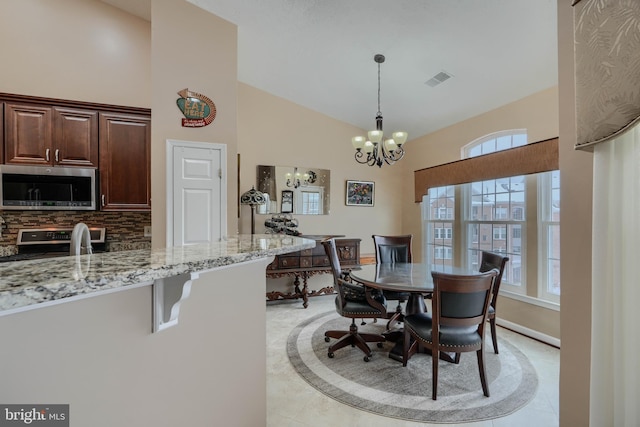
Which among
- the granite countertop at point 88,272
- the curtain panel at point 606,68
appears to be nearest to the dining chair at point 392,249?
the curtain panel at point 606,68

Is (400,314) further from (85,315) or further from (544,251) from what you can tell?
(85,315)

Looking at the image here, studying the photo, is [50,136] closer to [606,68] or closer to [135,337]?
[135,337]

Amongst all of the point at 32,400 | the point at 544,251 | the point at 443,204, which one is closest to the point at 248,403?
the point at 32,400

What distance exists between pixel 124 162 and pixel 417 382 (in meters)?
3.68

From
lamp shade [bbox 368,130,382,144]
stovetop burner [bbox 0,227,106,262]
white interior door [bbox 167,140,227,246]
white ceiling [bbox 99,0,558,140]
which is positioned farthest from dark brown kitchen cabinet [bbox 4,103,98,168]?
lamp shade [bbox 368,130,382,144]

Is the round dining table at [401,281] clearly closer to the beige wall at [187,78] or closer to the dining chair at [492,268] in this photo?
the dining chair at [492,268]

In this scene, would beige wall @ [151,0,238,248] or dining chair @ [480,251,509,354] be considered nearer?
dining chair @ [480,251,509,354]

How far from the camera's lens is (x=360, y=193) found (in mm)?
5234

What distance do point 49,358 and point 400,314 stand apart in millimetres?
3105

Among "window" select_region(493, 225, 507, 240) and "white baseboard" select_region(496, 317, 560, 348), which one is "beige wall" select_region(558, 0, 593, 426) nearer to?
"white baseboard" select_region(496, 317, 560, 348)

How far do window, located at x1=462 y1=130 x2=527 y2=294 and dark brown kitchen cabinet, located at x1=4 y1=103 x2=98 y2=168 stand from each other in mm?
4729

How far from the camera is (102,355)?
852 millimetres

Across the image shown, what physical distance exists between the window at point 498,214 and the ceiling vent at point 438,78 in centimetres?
106

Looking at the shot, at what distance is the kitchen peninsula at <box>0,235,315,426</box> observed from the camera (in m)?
0.61
